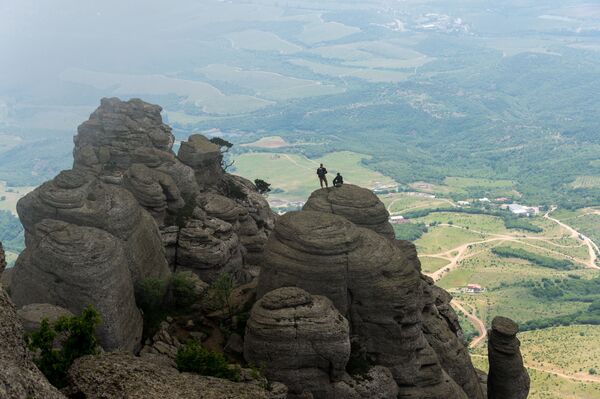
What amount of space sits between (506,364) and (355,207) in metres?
18.3

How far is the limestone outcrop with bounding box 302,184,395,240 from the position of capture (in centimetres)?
5241

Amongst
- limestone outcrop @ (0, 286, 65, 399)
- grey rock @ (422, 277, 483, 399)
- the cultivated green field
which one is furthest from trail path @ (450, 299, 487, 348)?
limestone outcrop @ (0, 286, 65, 399)

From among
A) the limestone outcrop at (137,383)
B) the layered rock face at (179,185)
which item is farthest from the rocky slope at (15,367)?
the layered rock face at (179,185)

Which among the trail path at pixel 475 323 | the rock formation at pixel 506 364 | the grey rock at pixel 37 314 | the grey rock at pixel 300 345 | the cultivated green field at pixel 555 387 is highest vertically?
the grey rock at pixel 37 314

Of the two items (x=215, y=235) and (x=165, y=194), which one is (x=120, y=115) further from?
(x=215, y=235)

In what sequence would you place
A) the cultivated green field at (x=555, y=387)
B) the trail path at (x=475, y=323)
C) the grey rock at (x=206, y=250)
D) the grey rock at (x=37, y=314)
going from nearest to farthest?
the grey rock at (x=37, y=314)
the grey rock at (x=206, y=250)
the cultivated green field at (x=555, y=387)
the trail path at (x=475, y=323)

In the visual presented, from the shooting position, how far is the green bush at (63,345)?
98.3 feet

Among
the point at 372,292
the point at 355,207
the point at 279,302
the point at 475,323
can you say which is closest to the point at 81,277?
the point at 279,302

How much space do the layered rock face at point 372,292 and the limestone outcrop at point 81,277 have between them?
10.8m

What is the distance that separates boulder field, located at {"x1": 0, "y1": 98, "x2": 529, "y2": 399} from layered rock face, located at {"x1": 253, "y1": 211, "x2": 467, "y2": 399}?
0.08m

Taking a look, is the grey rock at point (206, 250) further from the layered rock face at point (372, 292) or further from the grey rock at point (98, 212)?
the layered rock face at point (372, 292)

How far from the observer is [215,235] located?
2227 inches


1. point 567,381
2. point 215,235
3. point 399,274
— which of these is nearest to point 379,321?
point 399,274

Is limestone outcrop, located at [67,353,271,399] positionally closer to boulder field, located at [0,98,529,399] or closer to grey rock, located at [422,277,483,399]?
boulder field, located at [0,98,529,399]
